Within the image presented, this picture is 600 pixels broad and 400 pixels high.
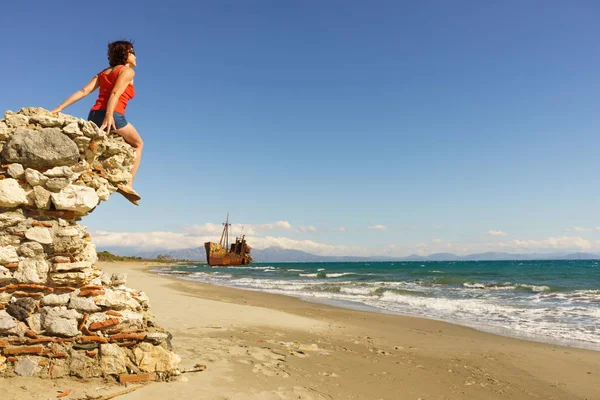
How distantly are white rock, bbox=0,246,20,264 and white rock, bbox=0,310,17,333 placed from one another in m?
0.55

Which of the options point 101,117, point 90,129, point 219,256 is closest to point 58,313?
point 90,129

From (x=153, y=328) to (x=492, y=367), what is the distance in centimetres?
607

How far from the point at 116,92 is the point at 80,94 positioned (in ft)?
1.86

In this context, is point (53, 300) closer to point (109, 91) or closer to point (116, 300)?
point (116, 300)

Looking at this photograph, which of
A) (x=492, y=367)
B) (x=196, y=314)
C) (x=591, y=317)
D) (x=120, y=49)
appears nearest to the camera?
(x=120, y=49)

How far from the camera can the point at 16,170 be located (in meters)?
4.42

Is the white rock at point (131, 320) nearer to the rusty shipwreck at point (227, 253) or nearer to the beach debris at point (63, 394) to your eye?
the beach debris at point (63, 394)

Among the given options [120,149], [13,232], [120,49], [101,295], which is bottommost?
[101,295]

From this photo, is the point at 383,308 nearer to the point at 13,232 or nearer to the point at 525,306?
the point at 525,306

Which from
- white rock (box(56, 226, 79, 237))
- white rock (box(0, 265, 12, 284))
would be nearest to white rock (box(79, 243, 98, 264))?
white rock (box(56, 226, 79, 237))

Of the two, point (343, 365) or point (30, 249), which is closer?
point (30, 249)

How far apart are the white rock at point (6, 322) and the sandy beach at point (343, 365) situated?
0.53 metres

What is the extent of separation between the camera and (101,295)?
4.57 meters

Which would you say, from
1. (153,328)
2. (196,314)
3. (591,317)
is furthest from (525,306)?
(153,328)
